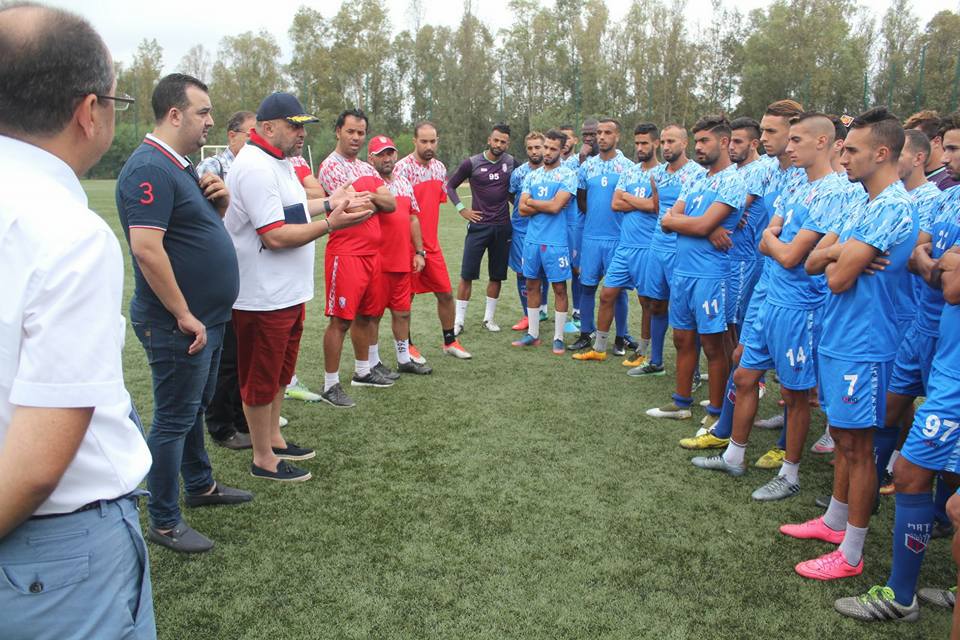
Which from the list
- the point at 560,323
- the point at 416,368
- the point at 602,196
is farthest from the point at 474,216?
the point at 416,368

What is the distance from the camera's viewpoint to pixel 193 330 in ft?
10.2

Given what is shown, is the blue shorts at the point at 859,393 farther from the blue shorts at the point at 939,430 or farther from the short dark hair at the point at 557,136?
the short dark hair at the point at 557,136

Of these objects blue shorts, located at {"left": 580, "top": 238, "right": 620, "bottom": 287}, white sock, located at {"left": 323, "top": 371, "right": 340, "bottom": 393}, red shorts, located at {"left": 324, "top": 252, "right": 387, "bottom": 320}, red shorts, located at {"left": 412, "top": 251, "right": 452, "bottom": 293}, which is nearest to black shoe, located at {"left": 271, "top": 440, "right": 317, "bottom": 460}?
white sock, located at {"left": 323, "top": 371, "right": 340, "bottom": 393}

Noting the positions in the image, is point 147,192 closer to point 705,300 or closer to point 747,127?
point 705,300

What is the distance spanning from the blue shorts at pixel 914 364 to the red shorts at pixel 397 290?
3961mm

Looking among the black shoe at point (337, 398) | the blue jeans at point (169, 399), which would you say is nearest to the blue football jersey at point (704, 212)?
the black shoe at point (337, 398)

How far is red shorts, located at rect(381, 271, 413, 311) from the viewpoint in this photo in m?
6.16

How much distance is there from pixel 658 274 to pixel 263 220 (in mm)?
3610

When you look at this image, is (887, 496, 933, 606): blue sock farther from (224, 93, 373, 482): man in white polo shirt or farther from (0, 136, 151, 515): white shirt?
(0, 136, 151, 515): white shirt

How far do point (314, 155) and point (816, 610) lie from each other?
90.0ft

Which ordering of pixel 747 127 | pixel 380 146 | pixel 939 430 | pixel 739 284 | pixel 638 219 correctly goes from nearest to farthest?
pixel 939 430
pixel 747 127
pixel 739 284
pixel 380 146
pixel 638 219

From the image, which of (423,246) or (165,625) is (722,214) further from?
(165,625)

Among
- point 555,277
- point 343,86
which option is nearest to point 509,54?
point 343,86

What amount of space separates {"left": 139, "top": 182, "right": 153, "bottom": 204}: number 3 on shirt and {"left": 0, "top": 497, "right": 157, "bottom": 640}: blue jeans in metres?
1.94
